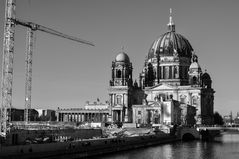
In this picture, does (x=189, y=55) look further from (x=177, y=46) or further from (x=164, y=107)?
(x=164, y=107)

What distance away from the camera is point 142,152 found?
286ft

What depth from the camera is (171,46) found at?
173 metres

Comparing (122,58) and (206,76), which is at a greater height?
(122,58)

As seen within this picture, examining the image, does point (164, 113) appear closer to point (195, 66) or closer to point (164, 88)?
point (164, 88)

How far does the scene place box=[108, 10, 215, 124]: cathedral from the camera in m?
150

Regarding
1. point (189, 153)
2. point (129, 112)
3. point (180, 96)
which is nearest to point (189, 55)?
point (180, 96)

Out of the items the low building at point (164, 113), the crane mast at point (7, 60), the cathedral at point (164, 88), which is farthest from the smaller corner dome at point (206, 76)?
the crane mast at point (7, 60)

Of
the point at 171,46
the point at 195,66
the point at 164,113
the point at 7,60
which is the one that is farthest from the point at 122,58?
the point at 7,60

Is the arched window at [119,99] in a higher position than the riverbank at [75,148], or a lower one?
higher

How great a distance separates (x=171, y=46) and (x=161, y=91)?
19912 millimetres

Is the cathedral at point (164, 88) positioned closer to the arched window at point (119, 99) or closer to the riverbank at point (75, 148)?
the arched window at point (119, 99)

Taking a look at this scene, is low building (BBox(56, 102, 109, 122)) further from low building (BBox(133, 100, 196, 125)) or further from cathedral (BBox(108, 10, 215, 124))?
low building (BBox(133, 100, 196, 125))

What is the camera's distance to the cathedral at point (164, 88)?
150000mm

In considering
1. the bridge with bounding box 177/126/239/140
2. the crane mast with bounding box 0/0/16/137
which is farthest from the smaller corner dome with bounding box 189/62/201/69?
the crane mast with bounding box 0/0/16/137
